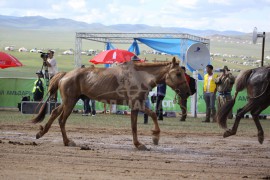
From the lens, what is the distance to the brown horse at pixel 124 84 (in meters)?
14.5

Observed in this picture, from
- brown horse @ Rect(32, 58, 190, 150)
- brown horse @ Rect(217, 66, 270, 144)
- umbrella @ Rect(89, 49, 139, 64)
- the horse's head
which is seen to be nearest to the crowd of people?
umbrella @ Rect(89, 49, 139, 64)

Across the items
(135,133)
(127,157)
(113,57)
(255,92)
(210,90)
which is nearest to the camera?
(127,157)

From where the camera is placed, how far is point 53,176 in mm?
10062

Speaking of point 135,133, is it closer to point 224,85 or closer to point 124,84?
point 124,84

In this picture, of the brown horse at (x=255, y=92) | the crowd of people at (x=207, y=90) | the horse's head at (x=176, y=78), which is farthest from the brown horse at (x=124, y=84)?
the crowd of people at (x=207, y=90)

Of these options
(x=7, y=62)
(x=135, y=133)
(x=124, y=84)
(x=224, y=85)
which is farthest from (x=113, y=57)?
(x=135, y=133)

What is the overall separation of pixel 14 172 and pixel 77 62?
18940 millimetres

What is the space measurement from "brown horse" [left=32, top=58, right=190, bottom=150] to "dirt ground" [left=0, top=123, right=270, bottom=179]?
0.75 metres

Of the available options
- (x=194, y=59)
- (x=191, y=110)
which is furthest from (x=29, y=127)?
(x=191, y=110)

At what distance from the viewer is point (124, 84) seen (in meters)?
14.6

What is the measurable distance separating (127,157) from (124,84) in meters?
2.30

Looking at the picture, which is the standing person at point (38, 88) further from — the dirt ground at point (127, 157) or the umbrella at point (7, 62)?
the dirt ground at point (127, 157)

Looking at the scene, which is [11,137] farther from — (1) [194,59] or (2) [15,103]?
(2) [15,103]

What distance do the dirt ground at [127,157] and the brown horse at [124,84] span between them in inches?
29.6
